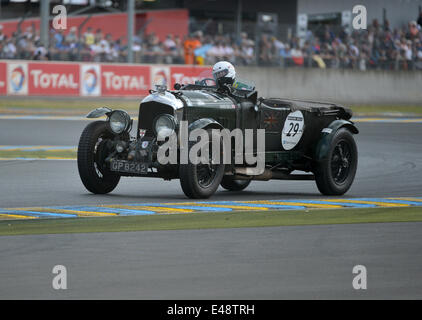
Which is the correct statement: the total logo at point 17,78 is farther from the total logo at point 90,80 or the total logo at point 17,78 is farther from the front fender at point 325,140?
the front fender at point 325,140

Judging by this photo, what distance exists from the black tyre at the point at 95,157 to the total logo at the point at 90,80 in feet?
51.8

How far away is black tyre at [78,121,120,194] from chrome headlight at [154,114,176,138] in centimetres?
75

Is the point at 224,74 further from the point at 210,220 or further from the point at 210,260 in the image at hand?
the point at 210,260

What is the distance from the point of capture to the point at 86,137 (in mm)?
11141

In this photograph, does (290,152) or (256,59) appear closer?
(290,152)

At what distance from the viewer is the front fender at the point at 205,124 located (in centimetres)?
1068

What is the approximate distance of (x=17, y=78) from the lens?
86.2 feet

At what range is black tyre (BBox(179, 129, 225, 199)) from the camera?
34.6ft

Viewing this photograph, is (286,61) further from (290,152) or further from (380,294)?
(380,294)

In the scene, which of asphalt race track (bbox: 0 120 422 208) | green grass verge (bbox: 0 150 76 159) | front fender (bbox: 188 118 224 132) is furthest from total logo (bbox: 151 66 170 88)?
front fender (bbox: 188 118 224 132)

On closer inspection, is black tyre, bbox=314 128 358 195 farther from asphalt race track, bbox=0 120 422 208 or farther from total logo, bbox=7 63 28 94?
total logo, bbox=7 63 28 94

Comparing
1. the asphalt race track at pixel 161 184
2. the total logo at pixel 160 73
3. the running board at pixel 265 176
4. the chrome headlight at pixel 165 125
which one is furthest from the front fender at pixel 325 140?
the total logo at pixel 160 73

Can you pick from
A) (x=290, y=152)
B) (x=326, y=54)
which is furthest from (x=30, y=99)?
(x=290, y=152)
